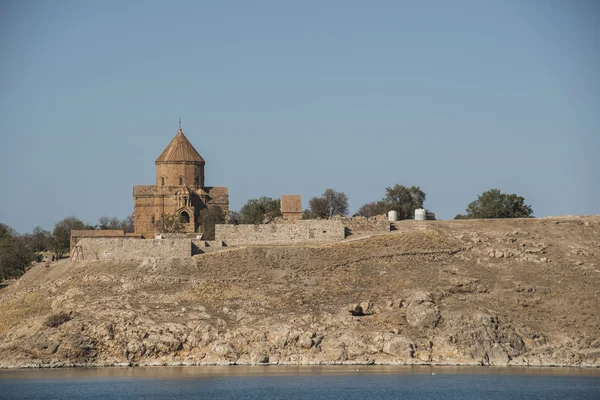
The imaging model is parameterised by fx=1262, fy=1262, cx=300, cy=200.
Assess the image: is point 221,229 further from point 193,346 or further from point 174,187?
point 174,187

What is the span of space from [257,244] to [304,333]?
11947 millimetres

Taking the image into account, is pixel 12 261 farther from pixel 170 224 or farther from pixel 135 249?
pixel 135 249

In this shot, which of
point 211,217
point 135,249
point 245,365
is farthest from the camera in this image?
point 211,217

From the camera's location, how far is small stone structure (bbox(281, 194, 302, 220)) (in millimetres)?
83062

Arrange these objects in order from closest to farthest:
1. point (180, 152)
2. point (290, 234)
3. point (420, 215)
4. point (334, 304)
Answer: point (334, 304) < point (290, 234) < point (420, 215) < point (180, 152)

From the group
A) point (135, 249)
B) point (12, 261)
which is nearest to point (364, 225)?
point (135, 249)

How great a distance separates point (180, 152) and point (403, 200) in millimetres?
16203

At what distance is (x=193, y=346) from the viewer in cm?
5769

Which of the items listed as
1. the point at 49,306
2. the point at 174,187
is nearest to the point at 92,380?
the point at 49,306

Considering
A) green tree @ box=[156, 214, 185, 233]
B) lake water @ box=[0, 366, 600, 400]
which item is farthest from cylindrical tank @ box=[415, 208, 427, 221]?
lake water @ box=[0, 366, 600, 400]

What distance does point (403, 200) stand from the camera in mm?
86500

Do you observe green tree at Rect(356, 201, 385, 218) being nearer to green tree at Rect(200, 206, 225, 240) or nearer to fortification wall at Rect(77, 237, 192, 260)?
green tree at Rect(200, 206, 225, 240)

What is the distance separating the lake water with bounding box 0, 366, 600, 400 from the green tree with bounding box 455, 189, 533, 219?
28.0 metres

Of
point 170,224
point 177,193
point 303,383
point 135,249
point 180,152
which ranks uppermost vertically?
point 180,152
